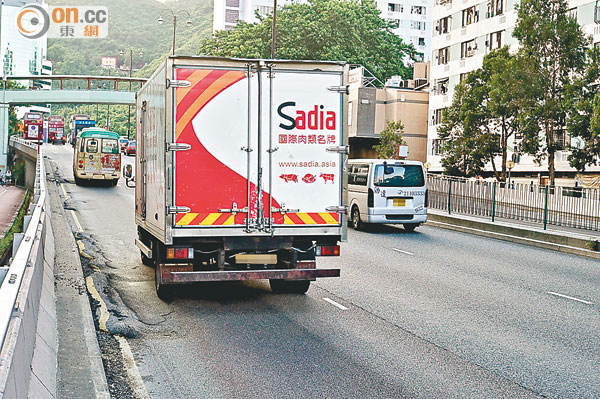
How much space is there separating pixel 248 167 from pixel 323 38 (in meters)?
59.5

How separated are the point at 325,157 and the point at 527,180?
41978 millimetres

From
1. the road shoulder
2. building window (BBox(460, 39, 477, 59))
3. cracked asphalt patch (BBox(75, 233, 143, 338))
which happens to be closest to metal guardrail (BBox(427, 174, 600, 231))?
cracked asphalt patch (BBox(75, 233, 143, 338))

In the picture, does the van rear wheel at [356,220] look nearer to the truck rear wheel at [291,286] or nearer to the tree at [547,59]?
the truck rear wheel at [291,286]

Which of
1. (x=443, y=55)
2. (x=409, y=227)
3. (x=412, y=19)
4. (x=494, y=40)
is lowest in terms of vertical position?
(x=409, y=227)

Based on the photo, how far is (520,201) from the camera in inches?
945

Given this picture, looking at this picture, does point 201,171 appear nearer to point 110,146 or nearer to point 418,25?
point 110,146

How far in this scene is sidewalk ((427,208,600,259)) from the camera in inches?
737

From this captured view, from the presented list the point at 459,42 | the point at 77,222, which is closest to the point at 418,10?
the point at 459,42

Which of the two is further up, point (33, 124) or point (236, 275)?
point (33, 124)

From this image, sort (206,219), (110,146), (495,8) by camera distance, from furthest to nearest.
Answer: (495,8) → (110,146) → (206,219)

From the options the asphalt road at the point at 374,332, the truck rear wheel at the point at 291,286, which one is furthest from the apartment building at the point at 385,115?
the truck rear wheel at the point at 291,286

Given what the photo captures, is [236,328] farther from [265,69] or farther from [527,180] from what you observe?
[527,180]

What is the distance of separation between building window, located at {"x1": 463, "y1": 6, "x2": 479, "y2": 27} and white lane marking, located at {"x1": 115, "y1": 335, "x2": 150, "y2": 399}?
178 ft

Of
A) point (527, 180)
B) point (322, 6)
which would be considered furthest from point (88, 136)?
point (322, 6)
